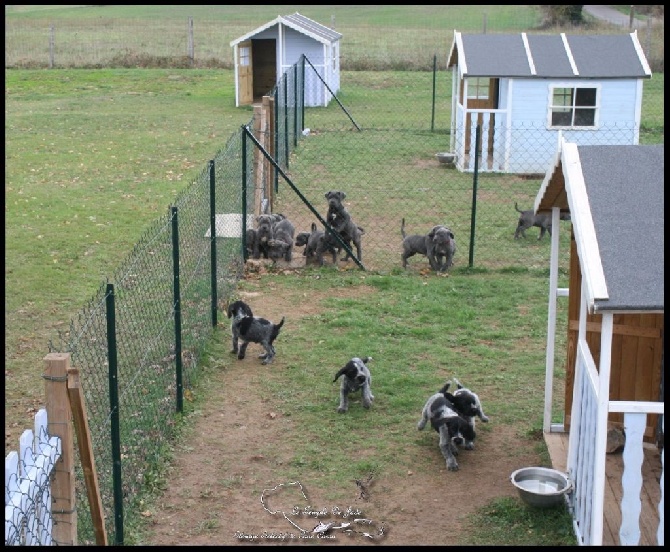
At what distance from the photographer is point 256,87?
3406 centimetres

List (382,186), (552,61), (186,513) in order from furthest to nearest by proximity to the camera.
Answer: (552,61) → (382,186) → (186,513)

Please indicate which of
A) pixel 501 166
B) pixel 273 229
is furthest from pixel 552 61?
pixel 273 229

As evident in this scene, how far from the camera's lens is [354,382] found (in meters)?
9.37

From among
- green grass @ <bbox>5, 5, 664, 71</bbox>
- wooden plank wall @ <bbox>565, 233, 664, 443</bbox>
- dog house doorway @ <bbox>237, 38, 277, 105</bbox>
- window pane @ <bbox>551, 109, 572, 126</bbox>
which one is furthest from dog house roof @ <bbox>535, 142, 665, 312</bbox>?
green grass @ <bbox>5, 5, 664, 71</bbox>

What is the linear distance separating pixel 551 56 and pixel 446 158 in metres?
3.02

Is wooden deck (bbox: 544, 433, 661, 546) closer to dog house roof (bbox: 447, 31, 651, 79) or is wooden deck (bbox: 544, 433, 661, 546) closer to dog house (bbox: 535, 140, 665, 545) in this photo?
dog house (bbox: 535, 140, 665, 545)

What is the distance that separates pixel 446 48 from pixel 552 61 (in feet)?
80.1

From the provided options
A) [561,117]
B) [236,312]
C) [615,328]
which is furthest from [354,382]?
[561,117]

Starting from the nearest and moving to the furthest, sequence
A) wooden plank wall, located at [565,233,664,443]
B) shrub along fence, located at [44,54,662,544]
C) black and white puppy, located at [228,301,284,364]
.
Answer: shrub along fence, located at [44,54,662,544] → wooden plank wall, located at [565,233,664,443] → black and white puppy, located at [228,301,284,364]

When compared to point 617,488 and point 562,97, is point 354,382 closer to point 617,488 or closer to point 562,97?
point 617,488

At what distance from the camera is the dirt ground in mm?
7156

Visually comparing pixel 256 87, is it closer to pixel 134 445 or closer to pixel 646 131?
pixel 646 131

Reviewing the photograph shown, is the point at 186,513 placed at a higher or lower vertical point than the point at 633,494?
lower

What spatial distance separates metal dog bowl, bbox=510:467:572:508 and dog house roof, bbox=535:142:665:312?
166 centimetres
